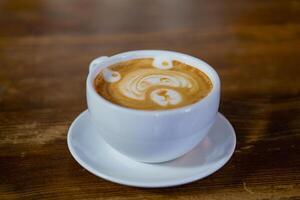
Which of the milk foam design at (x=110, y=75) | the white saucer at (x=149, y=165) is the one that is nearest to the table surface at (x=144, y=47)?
the white saucer at (x=149, y=165)

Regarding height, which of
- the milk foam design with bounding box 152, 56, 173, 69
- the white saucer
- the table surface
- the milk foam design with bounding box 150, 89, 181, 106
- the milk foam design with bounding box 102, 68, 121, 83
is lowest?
the table surface

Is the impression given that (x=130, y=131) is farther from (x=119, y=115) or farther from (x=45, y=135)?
(x=45, y=135)

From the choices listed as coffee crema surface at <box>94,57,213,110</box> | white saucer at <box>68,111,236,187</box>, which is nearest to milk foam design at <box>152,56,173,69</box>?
coffee crema surface at <box>94,57,213,110</box>

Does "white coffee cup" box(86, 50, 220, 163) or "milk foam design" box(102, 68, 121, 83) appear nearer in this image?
"white coffee cup" box(86, 50, 220, 163)

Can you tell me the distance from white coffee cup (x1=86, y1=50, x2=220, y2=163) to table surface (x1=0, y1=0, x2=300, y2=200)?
5cm

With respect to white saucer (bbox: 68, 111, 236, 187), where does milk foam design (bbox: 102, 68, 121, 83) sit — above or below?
above

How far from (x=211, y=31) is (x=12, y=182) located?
70 cm

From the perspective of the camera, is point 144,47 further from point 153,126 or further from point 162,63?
point 153,126

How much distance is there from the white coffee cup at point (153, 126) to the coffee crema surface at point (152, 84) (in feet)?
0.09

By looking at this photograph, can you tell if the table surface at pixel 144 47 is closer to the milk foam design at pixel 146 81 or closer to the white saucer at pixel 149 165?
the white saucer at pixel 149 165

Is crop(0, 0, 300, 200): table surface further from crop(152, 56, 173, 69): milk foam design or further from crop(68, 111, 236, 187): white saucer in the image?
crop(152, 56, 173, 69): milk foam design

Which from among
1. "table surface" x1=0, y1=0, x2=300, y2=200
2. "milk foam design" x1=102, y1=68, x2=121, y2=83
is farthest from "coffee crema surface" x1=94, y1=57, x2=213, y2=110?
"table surface" x1=0, y1=0, x2=300, y2=200

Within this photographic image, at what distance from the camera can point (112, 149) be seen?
0.67 meters

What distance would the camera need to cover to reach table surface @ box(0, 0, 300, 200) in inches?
23.9
